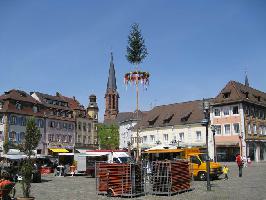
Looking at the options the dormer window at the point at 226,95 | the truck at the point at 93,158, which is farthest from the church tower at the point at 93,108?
the truck at the point at 93,158

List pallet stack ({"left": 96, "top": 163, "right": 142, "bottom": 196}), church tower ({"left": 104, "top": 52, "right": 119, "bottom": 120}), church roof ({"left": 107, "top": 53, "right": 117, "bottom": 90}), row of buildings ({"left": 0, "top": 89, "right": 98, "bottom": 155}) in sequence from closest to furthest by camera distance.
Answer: pallet stack ({"left": 96, "top": 163, "right": 142, "bottom": 196})
row of buildings ({"left": 0, "top": 89, "right": 98, "bottom": 155})
church roof ({"left": 107, "top": 53, "right": 117, "bottom": 90})
church tower ({"left": 104, "top": 52, "right": 119, "bottom": 120})

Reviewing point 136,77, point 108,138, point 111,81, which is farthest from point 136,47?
point 111,81

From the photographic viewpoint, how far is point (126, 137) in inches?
4149

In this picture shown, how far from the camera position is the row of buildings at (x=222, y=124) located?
5659 cm

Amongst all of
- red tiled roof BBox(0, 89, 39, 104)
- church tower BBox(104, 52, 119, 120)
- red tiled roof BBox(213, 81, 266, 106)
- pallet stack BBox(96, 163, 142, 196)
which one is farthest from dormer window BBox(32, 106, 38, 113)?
church tower BBox(104, 52, 119, 120)

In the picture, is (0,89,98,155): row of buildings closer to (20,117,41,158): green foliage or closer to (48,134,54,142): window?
(48,134,54,142): window

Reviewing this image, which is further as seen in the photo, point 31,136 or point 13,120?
point 13,120

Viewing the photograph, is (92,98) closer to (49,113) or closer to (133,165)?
(49,113)

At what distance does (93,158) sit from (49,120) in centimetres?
3669

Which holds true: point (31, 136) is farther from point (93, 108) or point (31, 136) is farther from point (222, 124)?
point (93, 108)

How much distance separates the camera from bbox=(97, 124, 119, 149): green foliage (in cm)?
10462

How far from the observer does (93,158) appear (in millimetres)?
36156

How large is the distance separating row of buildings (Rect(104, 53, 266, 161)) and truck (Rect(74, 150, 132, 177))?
19108 millimetres

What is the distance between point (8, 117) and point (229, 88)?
36.1 metres
